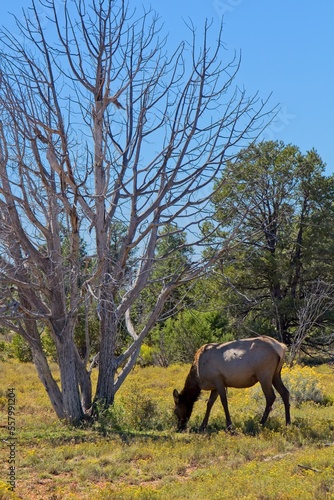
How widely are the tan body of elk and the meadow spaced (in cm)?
42

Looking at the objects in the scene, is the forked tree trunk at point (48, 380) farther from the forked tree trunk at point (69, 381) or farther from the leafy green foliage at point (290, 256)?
the leafy green foliage at point (290, 256)

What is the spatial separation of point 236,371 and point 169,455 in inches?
124

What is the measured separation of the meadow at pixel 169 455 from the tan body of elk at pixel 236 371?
0.42m

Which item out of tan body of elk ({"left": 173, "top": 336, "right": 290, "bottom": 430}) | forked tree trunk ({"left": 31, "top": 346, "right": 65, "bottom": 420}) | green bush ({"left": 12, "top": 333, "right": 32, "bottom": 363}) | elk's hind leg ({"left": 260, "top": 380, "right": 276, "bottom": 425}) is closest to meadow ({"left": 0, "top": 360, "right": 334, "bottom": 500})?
elk's hind leg ({"left": 260, "top": 380, "right": 276, "bottom": 425})

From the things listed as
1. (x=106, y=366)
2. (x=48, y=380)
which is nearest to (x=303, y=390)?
(x=106, y=366)

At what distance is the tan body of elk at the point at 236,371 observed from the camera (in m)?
12.1

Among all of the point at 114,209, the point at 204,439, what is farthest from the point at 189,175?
the point at 204,439

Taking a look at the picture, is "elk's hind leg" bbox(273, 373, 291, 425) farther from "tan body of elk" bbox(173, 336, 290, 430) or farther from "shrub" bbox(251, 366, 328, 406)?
"shrub" bbox(251, 366, 328, 406)

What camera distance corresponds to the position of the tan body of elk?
12.1m

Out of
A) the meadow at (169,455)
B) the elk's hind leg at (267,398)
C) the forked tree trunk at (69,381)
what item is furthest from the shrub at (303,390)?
the forked tree trunk at (69,381)

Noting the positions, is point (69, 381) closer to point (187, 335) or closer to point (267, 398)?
point (267, 398)

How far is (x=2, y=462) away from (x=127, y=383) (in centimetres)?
1225

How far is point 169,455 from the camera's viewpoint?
9.57 m

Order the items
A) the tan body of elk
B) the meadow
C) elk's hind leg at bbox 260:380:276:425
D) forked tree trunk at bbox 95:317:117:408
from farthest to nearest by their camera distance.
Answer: forked tree trunk at bbox 95:317:117:408, the tan body of elk, elk's hind leg at bbox 260:380:276:425, the meadow
